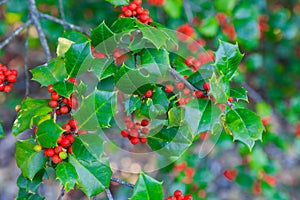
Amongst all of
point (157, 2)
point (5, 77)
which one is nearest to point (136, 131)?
point (5, 77)

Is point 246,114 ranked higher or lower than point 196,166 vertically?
higher

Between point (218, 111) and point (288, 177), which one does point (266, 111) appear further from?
point (218, 111)

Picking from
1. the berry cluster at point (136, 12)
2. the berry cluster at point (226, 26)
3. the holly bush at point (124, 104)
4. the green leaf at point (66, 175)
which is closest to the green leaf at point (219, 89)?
the holly bush at point (124, 104)

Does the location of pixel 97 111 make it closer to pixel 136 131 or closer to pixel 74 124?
pixel 74 124

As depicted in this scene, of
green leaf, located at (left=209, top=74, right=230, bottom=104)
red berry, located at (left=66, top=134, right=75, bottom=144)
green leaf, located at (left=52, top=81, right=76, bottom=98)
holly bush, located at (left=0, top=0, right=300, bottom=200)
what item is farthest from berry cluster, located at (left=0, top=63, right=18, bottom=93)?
green leaf, located at (left=209, top=74, right=230, bottom=104)

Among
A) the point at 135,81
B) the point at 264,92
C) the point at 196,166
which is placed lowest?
the point at 264,92

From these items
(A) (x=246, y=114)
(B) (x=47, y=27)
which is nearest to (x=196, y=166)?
(B) (x=47, y=27)

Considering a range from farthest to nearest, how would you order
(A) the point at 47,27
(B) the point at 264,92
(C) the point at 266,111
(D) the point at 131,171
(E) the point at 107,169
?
(B) the point at 264,92 → (D) the point at 131,171 → (C) the point at 266,111 → (A) the point at 47,27 → (E) the point at 107,169
